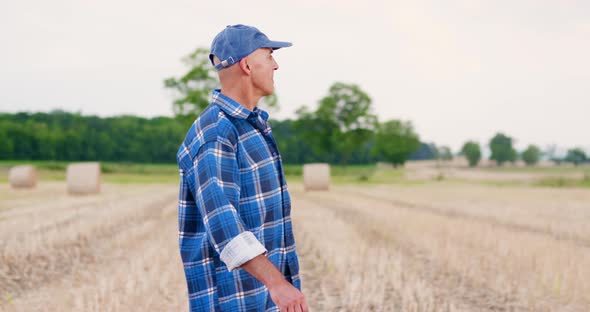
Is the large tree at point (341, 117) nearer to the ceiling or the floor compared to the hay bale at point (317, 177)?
nearer to the ceiling

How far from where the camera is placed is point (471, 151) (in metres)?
150

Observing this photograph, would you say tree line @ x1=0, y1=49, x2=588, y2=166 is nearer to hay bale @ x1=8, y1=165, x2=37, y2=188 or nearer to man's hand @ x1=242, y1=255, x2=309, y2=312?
hay bale @ x1=8, y1=165, x2=37, y2=188

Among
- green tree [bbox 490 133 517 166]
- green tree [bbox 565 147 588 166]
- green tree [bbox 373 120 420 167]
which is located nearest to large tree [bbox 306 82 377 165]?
green tree [bbox 373 120 420 167]

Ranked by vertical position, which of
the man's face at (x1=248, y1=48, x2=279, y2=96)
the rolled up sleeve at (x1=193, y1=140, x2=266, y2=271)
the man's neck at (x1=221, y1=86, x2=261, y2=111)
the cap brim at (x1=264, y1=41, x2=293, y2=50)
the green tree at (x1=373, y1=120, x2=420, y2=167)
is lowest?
the rolled up sleeve at (x1=193, y1=140, x2=266, y2=271)

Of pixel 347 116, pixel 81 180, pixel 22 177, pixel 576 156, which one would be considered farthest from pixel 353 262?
pixel 576 156

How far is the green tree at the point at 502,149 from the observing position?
13575cm

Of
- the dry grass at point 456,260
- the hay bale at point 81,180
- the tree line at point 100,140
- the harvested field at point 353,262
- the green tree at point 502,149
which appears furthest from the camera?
the green tree at point 502,149

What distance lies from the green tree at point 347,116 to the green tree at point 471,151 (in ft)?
275

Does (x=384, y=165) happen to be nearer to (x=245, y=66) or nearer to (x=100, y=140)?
(x=100, y=140)

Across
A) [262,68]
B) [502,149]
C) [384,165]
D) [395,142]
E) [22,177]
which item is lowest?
[384,165]

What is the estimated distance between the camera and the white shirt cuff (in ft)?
7.73

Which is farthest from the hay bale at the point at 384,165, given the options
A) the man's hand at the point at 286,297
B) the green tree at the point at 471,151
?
the man's hand at the point at 286,297

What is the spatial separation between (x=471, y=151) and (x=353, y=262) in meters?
148

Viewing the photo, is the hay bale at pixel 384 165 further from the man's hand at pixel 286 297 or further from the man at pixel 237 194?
the man's hand at pixel 286 297
